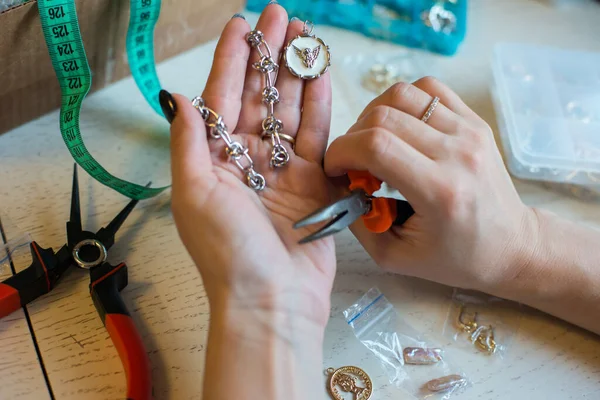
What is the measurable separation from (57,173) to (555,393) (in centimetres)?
88

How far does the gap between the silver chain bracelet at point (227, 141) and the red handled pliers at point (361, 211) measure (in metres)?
0.13

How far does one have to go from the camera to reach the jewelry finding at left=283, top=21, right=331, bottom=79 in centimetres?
89

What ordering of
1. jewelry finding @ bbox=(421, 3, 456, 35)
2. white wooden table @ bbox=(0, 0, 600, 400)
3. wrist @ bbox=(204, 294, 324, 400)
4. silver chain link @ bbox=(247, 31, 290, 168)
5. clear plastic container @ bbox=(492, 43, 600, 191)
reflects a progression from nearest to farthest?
wrist @ bbox=(204, 294, 324, 400)
white wooden table @ bbox=(0, 0, 600, 400)
silver chain link @ bbox=(247, 31, 290, 168)
clear plastic container @ bbox=(492, 43, 600, 191)
jewelry finding @ bbox=(421, 3, 456, 35)

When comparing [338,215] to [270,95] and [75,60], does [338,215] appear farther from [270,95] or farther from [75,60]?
[75,60]

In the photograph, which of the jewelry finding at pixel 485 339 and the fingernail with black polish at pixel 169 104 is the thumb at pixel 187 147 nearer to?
the fingernail with black polish at pixel 169 104

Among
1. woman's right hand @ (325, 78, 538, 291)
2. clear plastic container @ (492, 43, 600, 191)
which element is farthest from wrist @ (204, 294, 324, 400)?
clear plastic container @ (492, 43, 600, 191)

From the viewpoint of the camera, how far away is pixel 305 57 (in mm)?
899

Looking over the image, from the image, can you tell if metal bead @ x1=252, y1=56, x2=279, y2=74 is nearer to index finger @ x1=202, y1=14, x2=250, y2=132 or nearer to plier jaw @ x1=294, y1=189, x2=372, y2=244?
index finger @ x1=202, y1=14, x2=250, y2=132

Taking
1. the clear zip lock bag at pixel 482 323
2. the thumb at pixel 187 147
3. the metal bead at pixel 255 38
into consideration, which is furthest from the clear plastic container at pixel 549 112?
the thumb at pixel 187 147

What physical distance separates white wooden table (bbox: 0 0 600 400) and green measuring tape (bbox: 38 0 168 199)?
0.17ft

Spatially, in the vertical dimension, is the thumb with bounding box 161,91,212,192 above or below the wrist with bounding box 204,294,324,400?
above

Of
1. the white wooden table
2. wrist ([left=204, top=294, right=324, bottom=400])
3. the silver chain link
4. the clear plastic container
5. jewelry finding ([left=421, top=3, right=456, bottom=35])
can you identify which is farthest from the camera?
jewelry finding ([left=421, top=3, right=456, bottom=35])

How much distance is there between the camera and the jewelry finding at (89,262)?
0.80m

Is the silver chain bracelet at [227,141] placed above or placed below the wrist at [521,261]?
above
